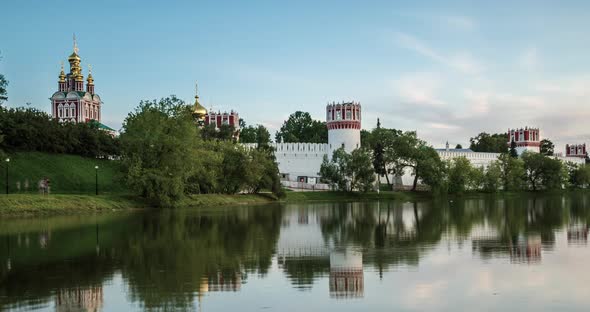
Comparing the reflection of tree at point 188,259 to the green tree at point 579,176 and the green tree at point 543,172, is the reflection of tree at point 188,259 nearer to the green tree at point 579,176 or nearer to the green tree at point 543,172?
the green tree at point 543,172

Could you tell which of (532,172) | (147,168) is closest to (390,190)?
(532,172)

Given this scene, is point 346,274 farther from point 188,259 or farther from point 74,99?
point 74,99

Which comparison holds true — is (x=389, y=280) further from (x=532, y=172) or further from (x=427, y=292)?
(x=532, y=172)

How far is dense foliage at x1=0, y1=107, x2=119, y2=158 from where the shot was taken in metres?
52.5

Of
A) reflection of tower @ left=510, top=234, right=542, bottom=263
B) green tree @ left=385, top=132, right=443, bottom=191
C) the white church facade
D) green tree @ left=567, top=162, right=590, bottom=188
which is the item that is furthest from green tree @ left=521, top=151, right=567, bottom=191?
reflection of tower @ left=510, top=234, right=542, bottom=263

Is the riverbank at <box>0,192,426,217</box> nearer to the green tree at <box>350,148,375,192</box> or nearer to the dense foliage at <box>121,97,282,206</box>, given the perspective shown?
the dense foliage at <box>121,97,282,206</box>

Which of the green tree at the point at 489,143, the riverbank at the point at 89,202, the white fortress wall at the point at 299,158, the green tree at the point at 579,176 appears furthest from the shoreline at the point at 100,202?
the green tree at the point at 489,143

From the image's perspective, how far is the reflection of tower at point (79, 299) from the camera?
9.67 meters

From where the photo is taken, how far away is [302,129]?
111812 mm

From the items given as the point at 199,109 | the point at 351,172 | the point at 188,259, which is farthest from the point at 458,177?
the point at 188,259

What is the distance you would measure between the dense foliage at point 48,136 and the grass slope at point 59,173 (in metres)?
0.87

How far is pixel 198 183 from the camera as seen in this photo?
161 feet

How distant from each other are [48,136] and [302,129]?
60658 millimetres

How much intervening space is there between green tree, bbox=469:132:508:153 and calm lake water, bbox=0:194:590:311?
109m
